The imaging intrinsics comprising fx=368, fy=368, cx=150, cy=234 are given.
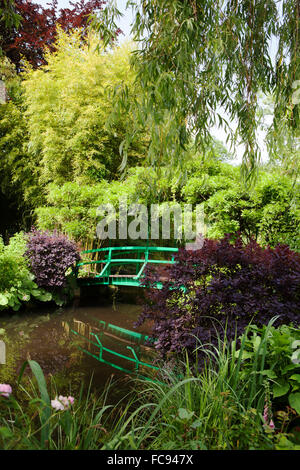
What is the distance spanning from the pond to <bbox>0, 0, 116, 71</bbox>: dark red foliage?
9.13 metres

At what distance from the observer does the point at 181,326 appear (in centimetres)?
299

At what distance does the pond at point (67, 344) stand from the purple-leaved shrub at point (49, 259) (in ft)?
1.82

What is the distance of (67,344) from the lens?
4512mm

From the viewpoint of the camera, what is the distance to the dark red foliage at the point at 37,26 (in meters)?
12.1

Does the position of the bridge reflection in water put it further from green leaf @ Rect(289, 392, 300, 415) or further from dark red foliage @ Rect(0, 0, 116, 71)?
dark red foliage @ Rect(0, 0, 116, 71)

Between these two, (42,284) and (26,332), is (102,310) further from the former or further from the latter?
(26,332)

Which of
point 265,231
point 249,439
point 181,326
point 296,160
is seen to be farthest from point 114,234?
point 249,439

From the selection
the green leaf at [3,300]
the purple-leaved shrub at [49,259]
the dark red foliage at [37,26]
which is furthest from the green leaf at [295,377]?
the dark red foliage at [37,26]

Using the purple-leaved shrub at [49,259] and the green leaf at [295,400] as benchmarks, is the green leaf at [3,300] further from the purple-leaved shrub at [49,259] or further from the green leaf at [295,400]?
the green leaf at [295,400]

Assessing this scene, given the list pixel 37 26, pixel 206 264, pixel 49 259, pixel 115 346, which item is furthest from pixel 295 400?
pixel 37 26

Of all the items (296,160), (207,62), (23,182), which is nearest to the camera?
(207,62)

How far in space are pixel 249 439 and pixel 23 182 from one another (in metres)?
10.6

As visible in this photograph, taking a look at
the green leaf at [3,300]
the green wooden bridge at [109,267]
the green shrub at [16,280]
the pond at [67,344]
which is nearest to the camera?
the pond at [67,344]

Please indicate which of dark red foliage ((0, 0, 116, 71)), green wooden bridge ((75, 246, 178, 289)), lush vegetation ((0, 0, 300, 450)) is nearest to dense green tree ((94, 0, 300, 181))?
lush vegetation ((0, 0, 300, 450))
